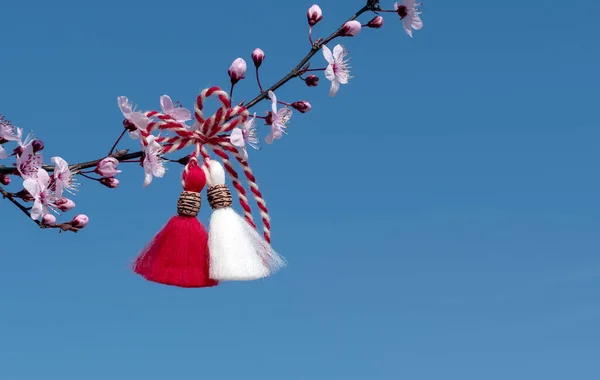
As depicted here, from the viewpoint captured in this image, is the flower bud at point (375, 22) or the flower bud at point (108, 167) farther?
the flower bud at point (375, 22)

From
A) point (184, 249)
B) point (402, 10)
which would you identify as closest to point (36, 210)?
point (184, 249)

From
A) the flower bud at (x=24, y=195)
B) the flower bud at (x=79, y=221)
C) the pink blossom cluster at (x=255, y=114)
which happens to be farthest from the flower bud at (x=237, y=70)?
the flower bud at (x=24, y=195)

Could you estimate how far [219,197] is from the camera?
142 inches

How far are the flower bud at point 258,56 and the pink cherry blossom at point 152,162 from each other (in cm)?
55

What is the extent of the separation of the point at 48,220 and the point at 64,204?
100 mm

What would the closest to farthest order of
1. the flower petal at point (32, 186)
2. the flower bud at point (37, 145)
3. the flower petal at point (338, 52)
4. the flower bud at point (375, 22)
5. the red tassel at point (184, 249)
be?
1. the flower petal at point (32, 186)
2. the red tassel at point (184, 249)
3. the flower bud at point (37, 145)
4. the flower petal at point (338, 52)
5. the flower bud at point (375, 22)

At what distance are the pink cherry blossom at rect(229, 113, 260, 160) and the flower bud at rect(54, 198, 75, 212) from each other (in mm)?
715

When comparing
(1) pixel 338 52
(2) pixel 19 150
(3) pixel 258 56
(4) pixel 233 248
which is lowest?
(4) pixel 233 248

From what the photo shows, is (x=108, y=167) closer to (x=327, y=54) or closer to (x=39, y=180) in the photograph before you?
(x=39, y=180)

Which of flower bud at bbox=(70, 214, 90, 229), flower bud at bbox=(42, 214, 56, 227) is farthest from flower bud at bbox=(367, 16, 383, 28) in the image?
flower bud at bbox=(42, 214, 56, 227)

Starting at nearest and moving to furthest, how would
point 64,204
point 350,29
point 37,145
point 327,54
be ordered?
1. point 64,204
2. point 37,145
3. point 327,54
4. point 350,29

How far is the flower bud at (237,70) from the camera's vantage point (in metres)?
3.48

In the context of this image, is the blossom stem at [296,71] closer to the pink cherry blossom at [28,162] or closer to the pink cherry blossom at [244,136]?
the pink cherry blossom at [244,136]

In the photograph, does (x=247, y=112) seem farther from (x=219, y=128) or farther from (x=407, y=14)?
(x=407, y=14)
